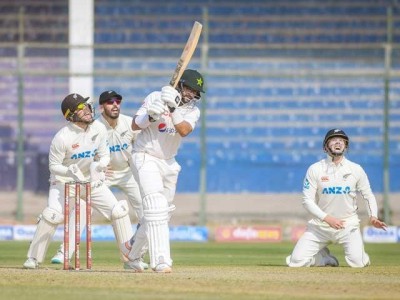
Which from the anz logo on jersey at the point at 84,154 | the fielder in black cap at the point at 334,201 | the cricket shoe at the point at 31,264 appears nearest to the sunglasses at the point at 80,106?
the anz logo on jersey at the point at 84,154

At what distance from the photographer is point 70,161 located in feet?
40.2

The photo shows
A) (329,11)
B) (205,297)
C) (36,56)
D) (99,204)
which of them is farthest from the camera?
(329,11)

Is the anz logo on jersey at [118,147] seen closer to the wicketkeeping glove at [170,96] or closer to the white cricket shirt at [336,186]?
the white cricket shirt at [336,186]

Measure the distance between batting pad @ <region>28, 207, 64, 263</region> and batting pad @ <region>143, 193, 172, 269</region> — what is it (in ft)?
5.04

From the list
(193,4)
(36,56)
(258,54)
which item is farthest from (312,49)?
(36,56)

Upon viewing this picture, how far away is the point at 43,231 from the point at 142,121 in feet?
6.61

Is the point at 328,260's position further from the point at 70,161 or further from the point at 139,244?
the point at 70,161

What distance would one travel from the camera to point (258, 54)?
22156mm

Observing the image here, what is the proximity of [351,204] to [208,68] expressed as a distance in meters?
8.72

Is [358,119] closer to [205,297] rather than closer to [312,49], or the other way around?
[312,49]

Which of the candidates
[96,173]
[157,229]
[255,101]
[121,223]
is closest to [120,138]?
[121,223]

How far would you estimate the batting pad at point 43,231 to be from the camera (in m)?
12.0

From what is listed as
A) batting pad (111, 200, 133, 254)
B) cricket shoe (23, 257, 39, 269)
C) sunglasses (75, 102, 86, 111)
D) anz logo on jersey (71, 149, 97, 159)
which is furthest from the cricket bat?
cricket shoe (23, 257, 39, 269)

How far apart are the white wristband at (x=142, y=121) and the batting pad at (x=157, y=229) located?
2.19 ft
